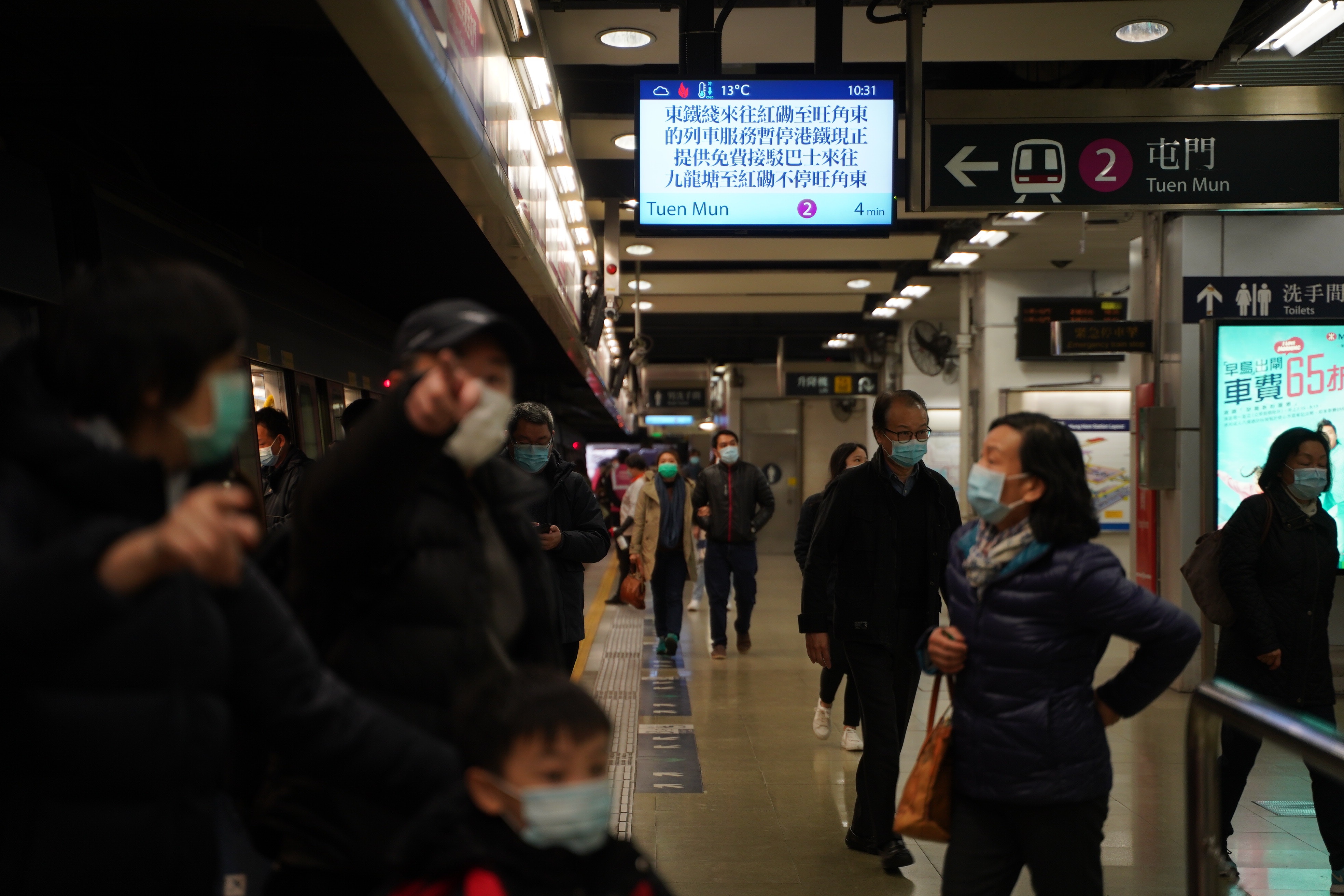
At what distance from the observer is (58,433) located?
126 centimetres

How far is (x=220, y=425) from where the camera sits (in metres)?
1.40

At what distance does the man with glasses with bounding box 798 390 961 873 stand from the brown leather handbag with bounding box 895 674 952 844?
1.31m

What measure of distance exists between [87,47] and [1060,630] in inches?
125

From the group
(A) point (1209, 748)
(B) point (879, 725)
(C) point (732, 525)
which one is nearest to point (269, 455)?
(B) point (879, 725)

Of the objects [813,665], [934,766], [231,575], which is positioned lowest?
[813,665]

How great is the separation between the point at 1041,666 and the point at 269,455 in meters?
4.83

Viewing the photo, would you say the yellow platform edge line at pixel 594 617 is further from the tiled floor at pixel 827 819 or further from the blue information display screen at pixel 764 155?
the blue information display screen at pixel 764 155

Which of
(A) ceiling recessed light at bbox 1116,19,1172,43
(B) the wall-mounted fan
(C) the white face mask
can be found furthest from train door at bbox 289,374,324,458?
(B) the wall-mounted fan


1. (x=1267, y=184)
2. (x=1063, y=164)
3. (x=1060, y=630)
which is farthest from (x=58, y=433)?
(x=1267, y=184)

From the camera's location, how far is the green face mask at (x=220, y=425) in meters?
1.37

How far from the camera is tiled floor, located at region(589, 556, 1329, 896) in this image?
4070 millimetres

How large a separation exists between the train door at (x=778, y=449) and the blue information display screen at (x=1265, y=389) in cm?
1496

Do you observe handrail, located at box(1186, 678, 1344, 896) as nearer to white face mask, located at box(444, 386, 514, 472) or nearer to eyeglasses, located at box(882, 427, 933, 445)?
eyeglasses, located at box(882, 427, 933, 445)

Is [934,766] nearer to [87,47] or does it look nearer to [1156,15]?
[87,47]
